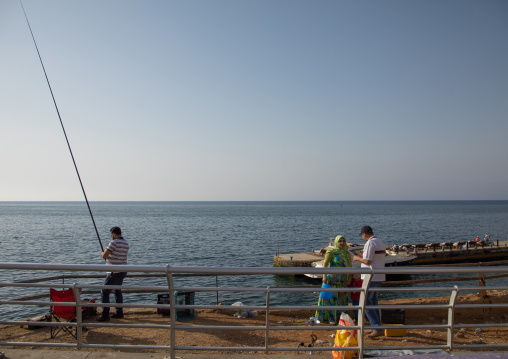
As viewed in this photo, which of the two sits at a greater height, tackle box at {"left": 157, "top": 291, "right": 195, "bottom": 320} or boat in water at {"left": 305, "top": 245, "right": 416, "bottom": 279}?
tackle box at {"left": 157, "top": 291, "right": 195, "bottom": 320}

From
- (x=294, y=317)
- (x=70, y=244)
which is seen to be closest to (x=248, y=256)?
(x=70, y=244)

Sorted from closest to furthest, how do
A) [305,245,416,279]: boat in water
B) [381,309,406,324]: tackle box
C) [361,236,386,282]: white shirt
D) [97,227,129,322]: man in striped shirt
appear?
[361,236,386,282]: white shirt < [381,309,406,324]: tackle box < [97,227,129,322]: man in striped shirt < [305,245,416,279]: boat in water

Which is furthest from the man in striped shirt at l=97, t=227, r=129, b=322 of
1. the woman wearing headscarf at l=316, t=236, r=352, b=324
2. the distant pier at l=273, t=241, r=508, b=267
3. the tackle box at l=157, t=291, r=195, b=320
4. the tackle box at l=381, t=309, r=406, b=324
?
the distant pier at l=273, t=241, r=508, b=267

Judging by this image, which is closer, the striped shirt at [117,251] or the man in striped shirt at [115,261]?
the man in striped shirt at [115,261]

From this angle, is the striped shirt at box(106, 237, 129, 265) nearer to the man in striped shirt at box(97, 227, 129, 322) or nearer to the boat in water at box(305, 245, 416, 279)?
the man in striped shirt at box(97, 227, 129, 322)

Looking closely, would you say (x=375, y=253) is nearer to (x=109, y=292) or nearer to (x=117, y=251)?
(x=117, y=251)

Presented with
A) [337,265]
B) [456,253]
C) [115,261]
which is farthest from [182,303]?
[456,253]

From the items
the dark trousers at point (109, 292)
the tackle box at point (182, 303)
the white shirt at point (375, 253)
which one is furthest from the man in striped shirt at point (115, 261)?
the white shirt at point (375, 253)

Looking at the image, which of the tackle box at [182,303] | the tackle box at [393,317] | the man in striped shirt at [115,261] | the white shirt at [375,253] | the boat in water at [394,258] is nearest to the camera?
the white shirt at [375,253]

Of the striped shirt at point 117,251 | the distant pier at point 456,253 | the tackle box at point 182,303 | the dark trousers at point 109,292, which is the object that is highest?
the striped shirt at point 117,251

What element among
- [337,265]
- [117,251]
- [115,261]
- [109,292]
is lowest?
[109,292]

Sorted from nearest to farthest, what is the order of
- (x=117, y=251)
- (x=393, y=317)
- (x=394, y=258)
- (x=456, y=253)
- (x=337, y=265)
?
(x=393, y=317)
(x=337, y=265)
(x=117, y=251)
(x=394, y=258)
(x=456, y=253)

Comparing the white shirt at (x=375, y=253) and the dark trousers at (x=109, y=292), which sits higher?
the white shirt at (x=375, y=253)

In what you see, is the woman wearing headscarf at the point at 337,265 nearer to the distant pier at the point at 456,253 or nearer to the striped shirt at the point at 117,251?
the striped shirt at the point at 117,251
